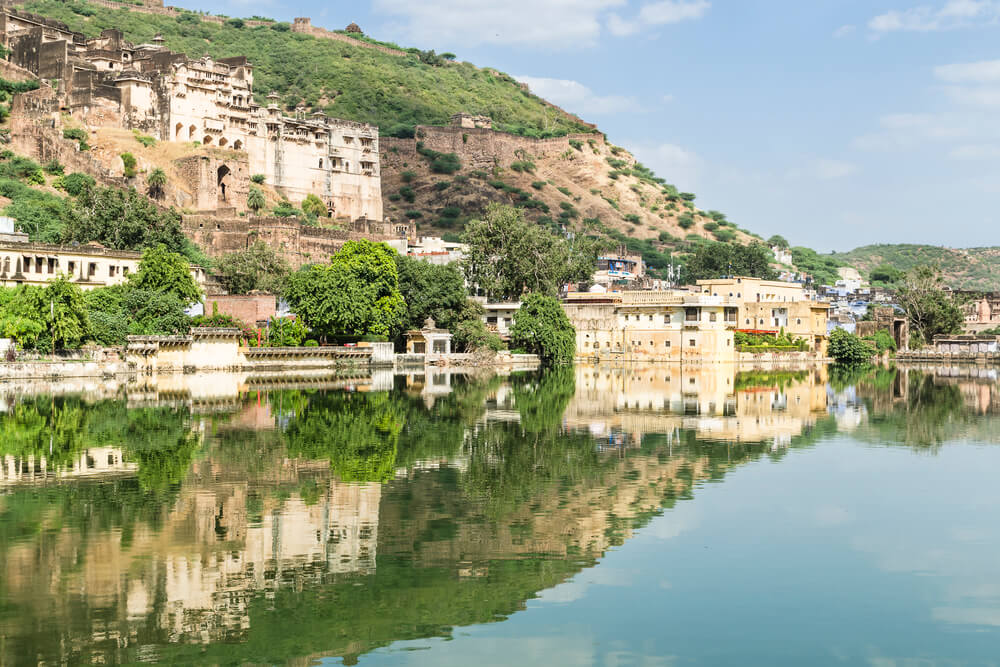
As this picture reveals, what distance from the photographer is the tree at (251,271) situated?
6469 cm

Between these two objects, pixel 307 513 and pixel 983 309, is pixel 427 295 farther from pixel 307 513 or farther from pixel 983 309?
pixel 983 309

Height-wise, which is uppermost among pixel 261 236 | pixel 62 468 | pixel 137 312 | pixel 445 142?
pixel 445 142

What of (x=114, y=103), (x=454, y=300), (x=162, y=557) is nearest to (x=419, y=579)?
(x=162, y=557)

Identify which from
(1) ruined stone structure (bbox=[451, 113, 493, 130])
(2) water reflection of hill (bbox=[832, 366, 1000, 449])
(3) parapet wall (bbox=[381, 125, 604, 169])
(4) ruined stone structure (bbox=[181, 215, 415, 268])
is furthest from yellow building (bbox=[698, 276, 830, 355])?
(1) ruined stone structure (bbox=[451, 113, 493, 130])

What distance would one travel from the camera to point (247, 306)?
60.3 metres

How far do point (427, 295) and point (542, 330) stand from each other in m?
7.18

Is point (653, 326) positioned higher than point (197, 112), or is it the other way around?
point (197, 112)

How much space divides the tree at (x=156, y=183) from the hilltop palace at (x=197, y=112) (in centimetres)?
251

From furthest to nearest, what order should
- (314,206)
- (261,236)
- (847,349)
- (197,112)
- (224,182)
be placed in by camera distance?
(314,206)
(197,112)
(224,182)
(847,349)
(261,236)

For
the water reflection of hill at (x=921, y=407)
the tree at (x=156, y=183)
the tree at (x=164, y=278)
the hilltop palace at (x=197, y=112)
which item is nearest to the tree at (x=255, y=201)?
the hilltop palace at (x=197, y=112)

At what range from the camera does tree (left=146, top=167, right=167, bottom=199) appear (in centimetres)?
7381

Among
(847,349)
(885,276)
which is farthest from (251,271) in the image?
(885,276)

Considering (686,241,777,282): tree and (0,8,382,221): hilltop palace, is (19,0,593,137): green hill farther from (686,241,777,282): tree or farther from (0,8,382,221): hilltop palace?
(686,241,777,282): tree

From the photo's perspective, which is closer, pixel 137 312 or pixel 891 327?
pixel 137 312
